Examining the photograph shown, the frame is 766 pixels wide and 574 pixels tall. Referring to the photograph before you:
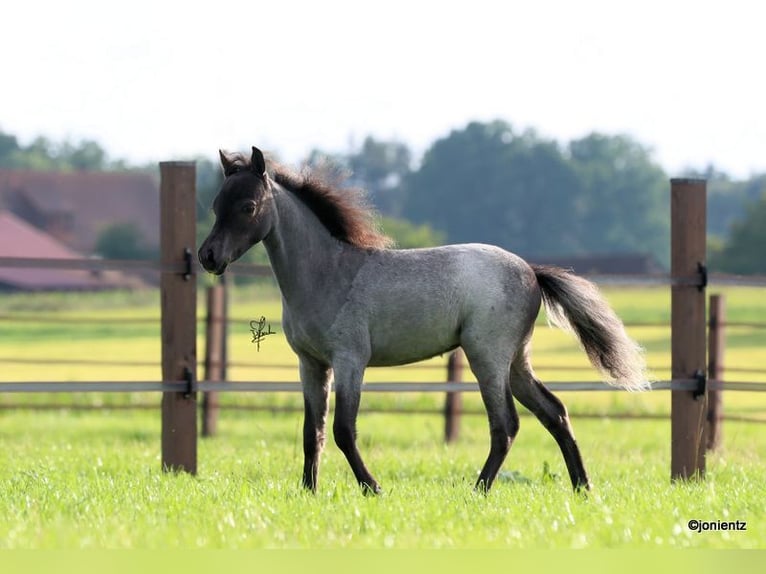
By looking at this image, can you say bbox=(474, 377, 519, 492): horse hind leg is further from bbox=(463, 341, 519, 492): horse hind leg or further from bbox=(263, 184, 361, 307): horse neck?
bbox=(263, 184, 361, 307): horse neck

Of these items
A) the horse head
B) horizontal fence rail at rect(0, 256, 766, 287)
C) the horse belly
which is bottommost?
the horse belly

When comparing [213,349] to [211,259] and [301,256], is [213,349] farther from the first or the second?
[211,259]

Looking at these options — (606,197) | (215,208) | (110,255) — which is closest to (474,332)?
(215,208)

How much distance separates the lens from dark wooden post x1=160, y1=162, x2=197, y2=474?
7660 mm

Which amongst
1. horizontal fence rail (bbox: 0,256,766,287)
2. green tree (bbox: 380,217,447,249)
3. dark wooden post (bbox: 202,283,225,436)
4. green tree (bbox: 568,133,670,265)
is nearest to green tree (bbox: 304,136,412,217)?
green tree (bbox: 568,133,670,265)

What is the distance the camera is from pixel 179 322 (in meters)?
7.66

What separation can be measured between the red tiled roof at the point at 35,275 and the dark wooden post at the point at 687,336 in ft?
153

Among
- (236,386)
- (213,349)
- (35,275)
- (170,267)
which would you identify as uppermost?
(170,267)

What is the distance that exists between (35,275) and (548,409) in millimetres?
54152

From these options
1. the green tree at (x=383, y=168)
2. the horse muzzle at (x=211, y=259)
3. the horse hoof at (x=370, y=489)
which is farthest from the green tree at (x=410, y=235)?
the horse muzzle at (x=211, y=259)

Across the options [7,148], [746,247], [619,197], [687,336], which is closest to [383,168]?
[619,197]

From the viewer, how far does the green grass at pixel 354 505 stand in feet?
15.5

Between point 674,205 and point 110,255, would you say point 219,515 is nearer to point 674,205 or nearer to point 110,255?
point 674,205

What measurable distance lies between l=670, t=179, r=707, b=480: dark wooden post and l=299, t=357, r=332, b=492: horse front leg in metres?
2.55
